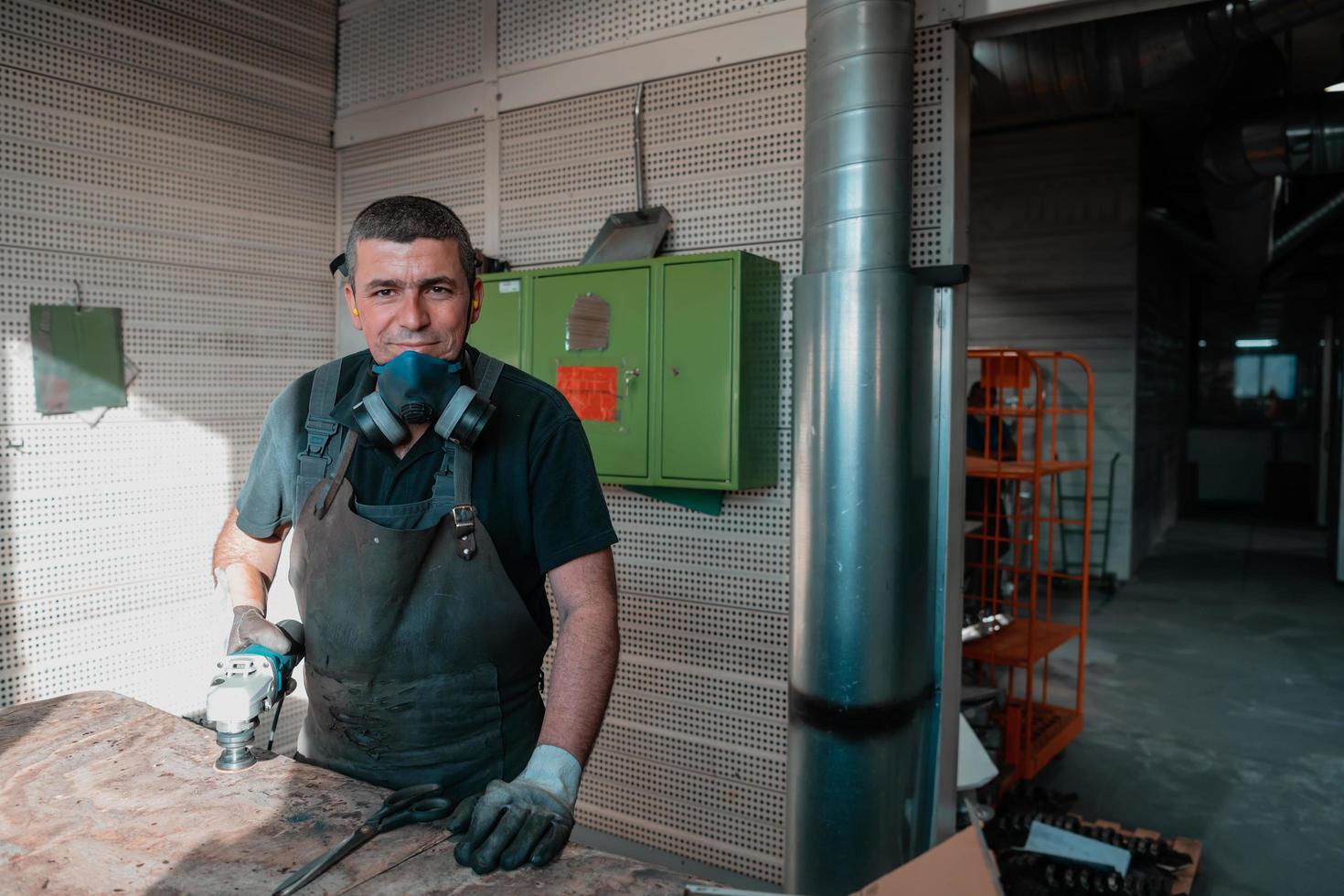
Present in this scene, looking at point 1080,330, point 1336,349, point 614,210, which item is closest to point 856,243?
point 614,210

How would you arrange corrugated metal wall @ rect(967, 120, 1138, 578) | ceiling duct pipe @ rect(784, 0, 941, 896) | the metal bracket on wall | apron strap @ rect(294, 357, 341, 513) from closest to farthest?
apron strap @ rect(294, 357, 341, 513)
ceiling duct pipe @ rect(784, 0, 941, 896)
the metal bracket on wall
corrugated metal wall @ rect(967, 120, 1138, 578)

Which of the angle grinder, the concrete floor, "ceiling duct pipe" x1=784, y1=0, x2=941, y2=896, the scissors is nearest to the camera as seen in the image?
the scissors

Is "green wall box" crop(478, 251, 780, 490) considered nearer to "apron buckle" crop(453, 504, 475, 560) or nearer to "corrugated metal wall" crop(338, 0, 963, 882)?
"corrugated metal wall" crop(338, 0, 963, 882)

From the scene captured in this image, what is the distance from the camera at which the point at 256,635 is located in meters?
1.91

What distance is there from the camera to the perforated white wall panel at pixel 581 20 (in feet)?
11.5

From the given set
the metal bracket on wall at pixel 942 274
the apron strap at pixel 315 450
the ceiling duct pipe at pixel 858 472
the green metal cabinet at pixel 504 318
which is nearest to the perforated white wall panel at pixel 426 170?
the green metal cabinet at pixel 504 318

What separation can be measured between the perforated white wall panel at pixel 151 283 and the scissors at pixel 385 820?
2.82m

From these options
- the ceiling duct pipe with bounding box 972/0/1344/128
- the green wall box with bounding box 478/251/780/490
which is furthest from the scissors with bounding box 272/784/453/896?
the ceiling duct pipe with bounding box 972/0/1344/128

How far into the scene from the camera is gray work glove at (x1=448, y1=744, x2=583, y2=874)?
1.40 metres

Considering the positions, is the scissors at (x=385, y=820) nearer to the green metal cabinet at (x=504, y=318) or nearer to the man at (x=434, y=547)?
the man at (x=434, y=547)

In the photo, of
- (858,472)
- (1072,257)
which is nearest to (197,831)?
(858,472)

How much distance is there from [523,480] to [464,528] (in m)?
0.17

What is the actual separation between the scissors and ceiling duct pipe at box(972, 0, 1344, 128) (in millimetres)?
5007

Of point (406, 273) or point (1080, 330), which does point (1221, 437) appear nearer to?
point (1080, 330)
